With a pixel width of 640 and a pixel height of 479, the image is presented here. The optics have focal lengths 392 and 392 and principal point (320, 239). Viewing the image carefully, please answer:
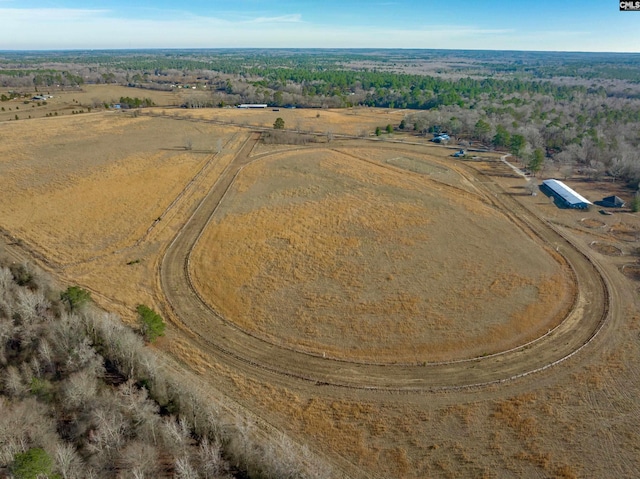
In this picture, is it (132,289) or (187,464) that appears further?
(132,289)

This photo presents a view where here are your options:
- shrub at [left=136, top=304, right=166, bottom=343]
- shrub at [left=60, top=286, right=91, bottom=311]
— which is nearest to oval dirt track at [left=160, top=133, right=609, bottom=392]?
shrub at [left=136, top=304, right=166, bottom=343]

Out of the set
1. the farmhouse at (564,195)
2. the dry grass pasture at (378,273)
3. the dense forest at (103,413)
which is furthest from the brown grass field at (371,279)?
the dense forest at (103,413)

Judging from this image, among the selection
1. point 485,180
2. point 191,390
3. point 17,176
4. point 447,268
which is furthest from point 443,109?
point 191,390

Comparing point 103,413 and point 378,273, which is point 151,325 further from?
point 378,273

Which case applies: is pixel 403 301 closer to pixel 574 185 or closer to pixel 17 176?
pixel 574 185

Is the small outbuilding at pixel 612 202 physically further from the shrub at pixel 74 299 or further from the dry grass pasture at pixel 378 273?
the shrub at pixel 74 299

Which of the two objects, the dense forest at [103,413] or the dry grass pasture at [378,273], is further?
the dry grass pasture at [378,273]
